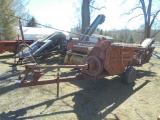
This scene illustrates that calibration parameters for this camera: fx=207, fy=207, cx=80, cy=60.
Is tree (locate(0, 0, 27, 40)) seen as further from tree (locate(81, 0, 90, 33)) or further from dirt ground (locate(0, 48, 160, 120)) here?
dirt ground (locate(0, 48, 160, 120))

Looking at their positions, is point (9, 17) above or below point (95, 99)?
above

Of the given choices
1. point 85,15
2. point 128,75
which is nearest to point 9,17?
point 85,15

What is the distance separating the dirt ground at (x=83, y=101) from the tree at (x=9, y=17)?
1548cm

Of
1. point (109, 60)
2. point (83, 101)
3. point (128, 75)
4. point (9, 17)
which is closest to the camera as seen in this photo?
point (83, 101)

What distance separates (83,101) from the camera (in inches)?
185

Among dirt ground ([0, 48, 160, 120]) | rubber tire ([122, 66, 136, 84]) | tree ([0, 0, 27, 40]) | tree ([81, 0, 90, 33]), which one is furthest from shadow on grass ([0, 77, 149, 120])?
tree ([0, 0, 27, 40])

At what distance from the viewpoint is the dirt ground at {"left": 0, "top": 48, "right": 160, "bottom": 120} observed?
394 cm

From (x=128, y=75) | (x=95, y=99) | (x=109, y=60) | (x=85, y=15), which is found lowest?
(x=95, y=99)

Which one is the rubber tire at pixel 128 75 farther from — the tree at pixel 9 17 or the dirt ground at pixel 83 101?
the tree at pixel 9 17

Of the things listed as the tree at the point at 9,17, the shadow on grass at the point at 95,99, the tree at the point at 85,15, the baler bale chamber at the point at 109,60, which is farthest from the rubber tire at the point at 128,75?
the tree at the point at 9,17

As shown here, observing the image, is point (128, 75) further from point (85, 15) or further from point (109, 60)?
point (85, 15)

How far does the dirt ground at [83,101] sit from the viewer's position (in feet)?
12.9

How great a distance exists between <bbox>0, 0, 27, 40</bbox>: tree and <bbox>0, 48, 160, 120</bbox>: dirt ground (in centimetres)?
1548

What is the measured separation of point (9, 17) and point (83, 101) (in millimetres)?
18512
